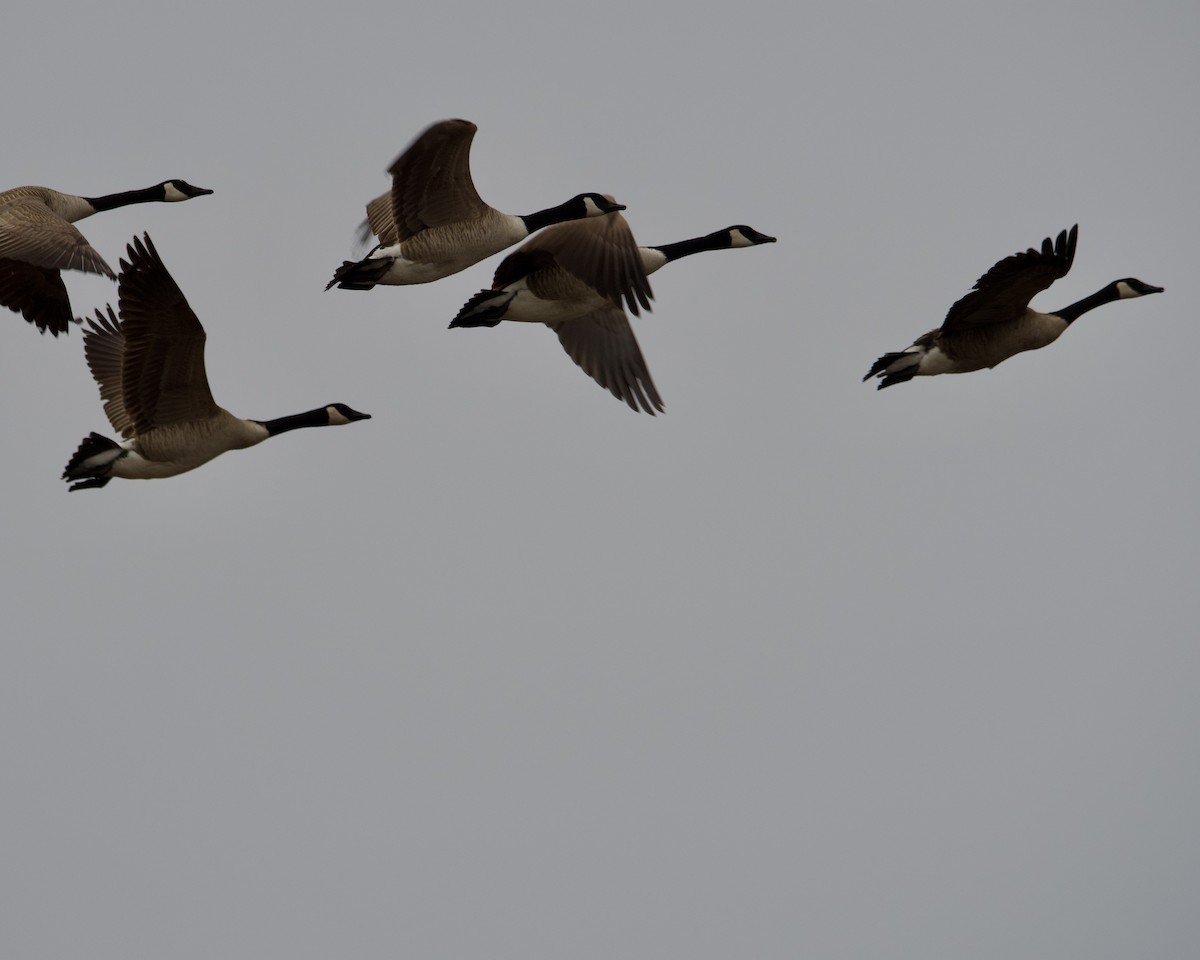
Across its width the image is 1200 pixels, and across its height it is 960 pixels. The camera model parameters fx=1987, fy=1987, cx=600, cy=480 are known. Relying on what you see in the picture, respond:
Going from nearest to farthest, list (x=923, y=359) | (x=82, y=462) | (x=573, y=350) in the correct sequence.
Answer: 1. (x=82, y=462)
2. (x=923, y=359)
3. (x=573, y=350)

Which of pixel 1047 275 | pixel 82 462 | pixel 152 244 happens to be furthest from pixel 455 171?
pixel 1047 275

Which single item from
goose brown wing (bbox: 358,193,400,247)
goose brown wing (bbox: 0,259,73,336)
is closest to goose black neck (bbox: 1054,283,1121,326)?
goose brown wing (bbox: 358,193,400,247)

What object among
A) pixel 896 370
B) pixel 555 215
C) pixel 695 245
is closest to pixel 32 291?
pixel 555 215

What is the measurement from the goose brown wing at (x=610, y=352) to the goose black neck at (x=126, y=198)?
4361 millimetres

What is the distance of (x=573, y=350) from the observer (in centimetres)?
1670

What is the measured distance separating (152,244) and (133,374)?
1.03 metres

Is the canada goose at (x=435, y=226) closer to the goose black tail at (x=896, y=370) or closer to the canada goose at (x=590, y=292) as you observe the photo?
the canada goose at (x=590, y=292)

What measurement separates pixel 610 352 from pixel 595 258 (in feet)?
6.38

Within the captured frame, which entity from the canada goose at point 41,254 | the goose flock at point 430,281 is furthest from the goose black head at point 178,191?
the goose flock at point 430,281

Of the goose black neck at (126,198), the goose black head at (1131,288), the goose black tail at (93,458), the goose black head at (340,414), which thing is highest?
the goose black neck at (126,198)

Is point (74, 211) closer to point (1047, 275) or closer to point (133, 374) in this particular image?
point (133, 374)

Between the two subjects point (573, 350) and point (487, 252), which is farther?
point (573, 350)

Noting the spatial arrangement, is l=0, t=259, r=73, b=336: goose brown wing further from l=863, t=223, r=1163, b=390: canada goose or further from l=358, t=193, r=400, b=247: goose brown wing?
l=863, t=223, r=1163, b=390: canada goose

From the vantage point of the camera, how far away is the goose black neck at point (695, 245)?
16984 mm
